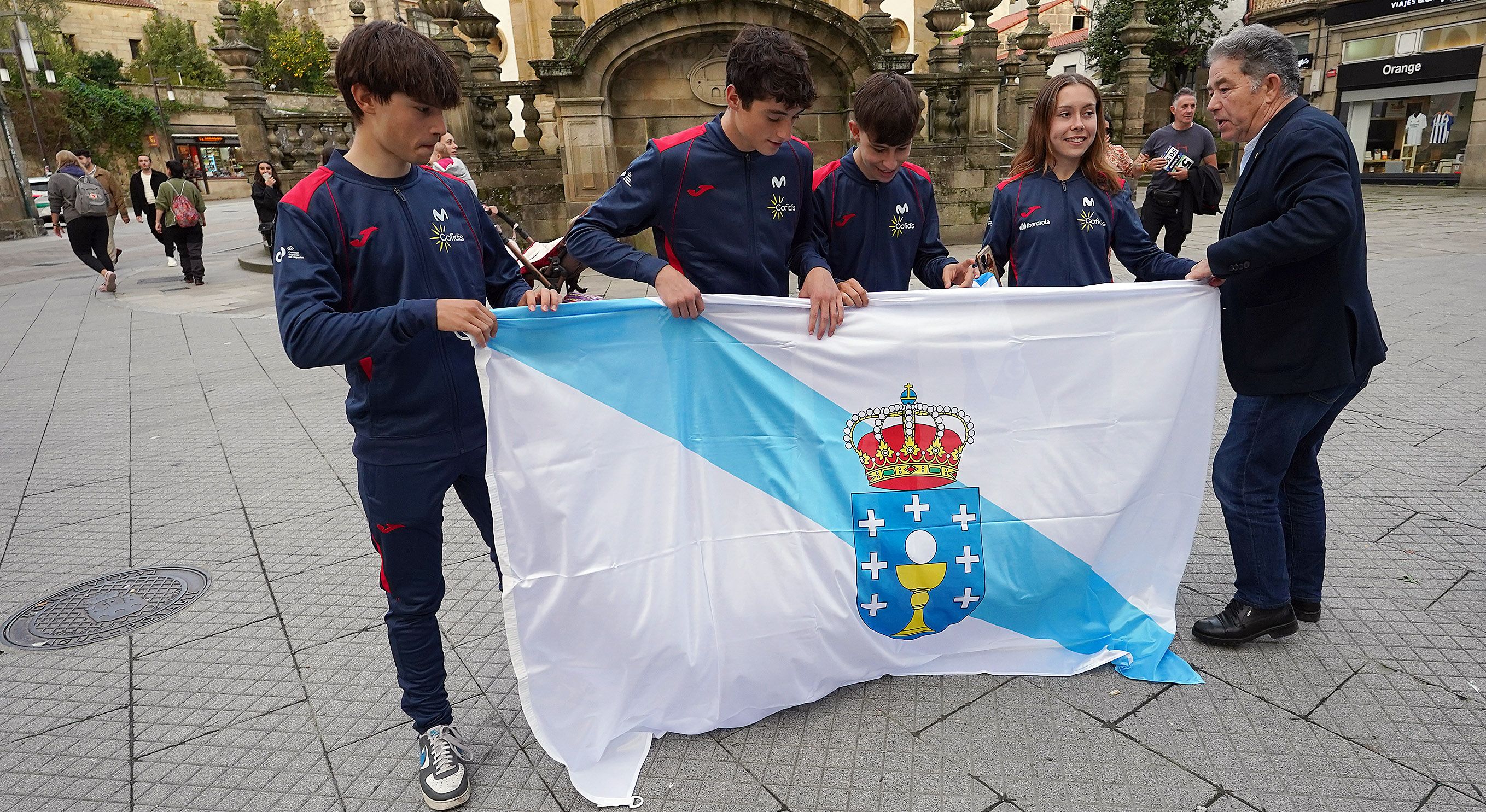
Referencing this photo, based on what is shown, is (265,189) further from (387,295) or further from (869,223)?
(387,295)

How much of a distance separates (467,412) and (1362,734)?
2783 millimetres

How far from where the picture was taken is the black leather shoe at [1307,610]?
10.7 feet

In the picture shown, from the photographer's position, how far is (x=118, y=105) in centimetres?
5128

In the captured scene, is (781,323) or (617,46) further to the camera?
(617,46)

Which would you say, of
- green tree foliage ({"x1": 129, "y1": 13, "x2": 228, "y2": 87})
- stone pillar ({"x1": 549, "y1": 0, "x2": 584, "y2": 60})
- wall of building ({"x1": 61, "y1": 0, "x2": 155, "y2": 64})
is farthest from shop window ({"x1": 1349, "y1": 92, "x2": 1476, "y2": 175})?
wall of building ({"x1": 61, "y1": 0, "x2": 155, "y2": 64})

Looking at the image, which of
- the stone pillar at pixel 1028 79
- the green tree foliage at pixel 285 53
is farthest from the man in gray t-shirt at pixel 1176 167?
the green tree foliage at pixel 285 53

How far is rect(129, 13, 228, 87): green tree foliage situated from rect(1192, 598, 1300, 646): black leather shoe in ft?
235

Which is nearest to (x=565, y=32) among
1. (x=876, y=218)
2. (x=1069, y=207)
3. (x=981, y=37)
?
(x=981, y=37)

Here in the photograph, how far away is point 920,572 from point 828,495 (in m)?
0.40

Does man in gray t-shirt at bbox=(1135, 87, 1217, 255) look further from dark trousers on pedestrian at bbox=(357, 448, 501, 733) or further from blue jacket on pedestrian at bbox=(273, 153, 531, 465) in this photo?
dark trousers on pedestrian at bbox=(357, 448, 501, 733)

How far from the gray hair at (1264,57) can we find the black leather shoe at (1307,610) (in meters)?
1.78

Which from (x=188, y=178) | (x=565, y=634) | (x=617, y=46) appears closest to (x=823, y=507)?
(x=565, y=634)

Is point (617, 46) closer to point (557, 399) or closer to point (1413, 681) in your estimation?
point (557, 399)

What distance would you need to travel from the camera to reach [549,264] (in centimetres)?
511
